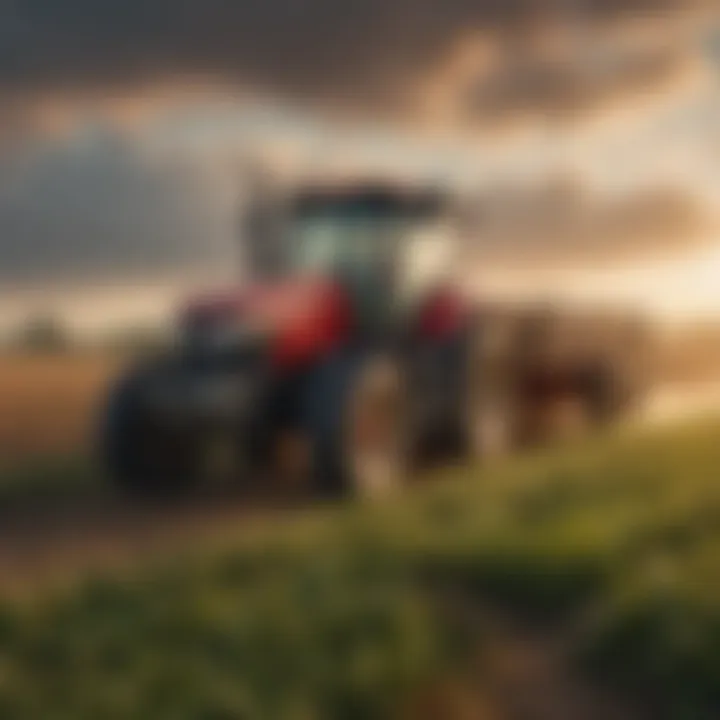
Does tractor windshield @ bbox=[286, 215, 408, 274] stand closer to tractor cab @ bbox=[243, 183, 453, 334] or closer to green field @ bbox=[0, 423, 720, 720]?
tractor cab @ bbox=[243, 183, 453, 334]

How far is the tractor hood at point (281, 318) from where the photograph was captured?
2311 millimetres

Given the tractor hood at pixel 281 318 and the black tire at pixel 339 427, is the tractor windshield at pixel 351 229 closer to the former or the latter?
the tractor hood at pixel 281 318

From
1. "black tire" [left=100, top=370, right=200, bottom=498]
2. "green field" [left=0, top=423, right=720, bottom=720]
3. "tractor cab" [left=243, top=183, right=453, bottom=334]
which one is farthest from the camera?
"black tire" [left=100, top=370, right=200, bottom=498]

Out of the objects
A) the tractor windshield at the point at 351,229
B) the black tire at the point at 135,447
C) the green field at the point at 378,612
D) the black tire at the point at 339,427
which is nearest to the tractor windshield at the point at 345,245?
the tractor windshield at the point at 351,229

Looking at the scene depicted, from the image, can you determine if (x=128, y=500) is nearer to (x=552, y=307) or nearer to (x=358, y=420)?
(x=358, y=420)

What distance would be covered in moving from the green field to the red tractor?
11.7 inches

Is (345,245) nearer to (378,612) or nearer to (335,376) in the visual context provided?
(335,376)

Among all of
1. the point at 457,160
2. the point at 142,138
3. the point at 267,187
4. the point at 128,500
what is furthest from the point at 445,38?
the point at 128,500

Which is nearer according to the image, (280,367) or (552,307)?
(552,307)

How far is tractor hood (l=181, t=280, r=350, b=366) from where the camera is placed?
2.31m

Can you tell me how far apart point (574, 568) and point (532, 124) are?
2.23 feet

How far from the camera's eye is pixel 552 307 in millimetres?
2414

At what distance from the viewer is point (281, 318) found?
2537mm

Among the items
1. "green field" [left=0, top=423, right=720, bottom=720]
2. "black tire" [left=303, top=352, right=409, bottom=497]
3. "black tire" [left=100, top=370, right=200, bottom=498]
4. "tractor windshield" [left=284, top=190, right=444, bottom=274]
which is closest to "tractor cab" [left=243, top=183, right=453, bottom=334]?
"tractor windshield" [left=284, top=190, right=444, bottom=274]
